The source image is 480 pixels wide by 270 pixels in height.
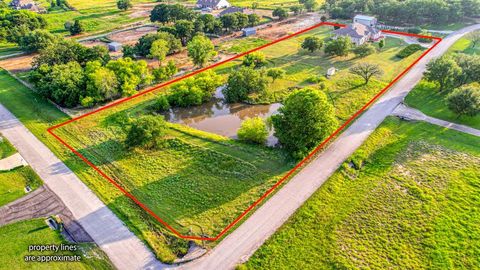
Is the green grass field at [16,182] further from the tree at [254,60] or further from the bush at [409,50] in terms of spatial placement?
the bush at [409,50]

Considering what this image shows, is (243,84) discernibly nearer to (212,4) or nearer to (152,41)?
(152,41)

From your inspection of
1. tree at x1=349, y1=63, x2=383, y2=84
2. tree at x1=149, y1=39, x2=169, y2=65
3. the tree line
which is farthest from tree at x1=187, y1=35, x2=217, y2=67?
the tree line

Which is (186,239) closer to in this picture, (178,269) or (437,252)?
(178,269)

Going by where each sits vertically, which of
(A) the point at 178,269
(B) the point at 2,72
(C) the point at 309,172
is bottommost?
(A) the point at 178,269

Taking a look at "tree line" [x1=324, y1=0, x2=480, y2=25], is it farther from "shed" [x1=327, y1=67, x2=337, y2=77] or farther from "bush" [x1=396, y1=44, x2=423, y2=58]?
"shed" [x1=327, y1=67, x2=337, y2=77]

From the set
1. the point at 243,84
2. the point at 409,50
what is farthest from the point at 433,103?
the point at 243,84

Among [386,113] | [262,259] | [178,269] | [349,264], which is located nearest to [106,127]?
[178,269]

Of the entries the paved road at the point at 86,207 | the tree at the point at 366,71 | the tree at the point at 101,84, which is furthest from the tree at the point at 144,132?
the tree at the point at 366,71
